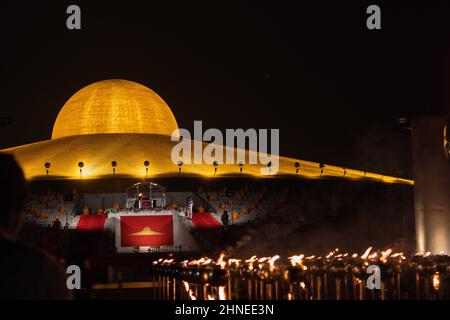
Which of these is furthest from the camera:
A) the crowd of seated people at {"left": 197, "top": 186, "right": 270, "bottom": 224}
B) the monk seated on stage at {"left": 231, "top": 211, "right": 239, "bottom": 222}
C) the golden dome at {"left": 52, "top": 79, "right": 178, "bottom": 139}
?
the golden dome at {"left": 52, "top": 79, "right": 178, "bottom": 139}

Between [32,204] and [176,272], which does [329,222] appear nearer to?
[32,204]

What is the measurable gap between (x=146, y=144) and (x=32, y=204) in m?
18.2

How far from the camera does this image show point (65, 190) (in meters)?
46.5

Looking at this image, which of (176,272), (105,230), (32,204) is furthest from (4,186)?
(32,204)

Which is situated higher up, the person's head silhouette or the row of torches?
the person's head silhouette

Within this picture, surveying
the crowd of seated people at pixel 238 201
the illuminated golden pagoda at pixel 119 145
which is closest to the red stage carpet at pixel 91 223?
the crowd of seated people at pixel 238 201

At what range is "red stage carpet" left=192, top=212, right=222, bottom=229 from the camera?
122 ft

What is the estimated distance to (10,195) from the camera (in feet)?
10.5

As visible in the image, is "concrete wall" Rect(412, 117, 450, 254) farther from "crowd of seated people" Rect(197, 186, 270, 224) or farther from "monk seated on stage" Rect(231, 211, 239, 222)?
"monk seated on stage" Rect(231, 211, 239, 222)

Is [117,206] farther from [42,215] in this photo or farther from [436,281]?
[436,281]

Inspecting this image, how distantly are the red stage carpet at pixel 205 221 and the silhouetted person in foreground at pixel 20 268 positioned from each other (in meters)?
33.6

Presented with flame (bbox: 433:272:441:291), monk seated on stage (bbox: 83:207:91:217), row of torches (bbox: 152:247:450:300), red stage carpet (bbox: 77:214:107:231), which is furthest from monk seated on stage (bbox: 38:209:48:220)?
flame (bbox: 433:272:441:291)

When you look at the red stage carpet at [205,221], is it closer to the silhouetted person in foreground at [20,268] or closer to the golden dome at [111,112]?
the golden dome at [111,112]

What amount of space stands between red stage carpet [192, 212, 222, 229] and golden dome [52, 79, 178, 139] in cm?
2663
